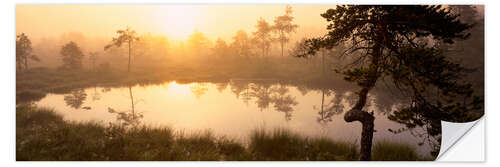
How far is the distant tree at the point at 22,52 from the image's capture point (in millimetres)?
4969

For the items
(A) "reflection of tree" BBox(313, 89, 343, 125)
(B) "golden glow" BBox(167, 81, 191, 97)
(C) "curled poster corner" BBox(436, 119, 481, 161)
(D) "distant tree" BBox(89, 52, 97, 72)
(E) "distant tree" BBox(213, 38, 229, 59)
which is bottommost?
(C) "curled poster corner" BBox(436, 119, 481, 161)

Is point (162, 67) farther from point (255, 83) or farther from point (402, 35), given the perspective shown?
point (402, 35)

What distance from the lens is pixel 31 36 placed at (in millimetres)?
5152

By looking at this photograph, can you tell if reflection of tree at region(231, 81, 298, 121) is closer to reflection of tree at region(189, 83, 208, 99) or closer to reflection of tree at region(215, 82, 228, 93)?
reflection of tree at region(215, 82, 228, 93)

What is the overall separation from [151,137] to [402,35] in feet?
Result: 13.8

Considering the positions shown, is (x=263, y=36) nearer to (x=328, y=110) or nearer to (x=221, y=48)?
(x=221, y=48)

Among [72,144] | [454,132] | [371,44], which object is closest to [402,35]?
[371,44]

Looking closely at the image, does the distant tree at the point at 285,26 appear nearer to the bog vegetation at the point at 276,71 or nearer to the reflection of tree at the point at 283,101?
the bog vegetation at the point at 276,71

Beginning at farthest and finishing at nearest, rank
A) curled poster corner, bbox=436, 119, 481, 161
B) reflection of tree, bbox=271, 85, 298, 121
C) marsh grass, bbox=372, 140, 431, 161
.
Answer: reflection of tree, bbox=271, 85, 298, 121 < marsh grass, bbox=372, 140, 431, 161 < curled poster corner, bbox=436, 119, 481, 161

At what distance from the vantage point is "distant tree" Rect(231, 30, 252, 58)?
5859 millimetres

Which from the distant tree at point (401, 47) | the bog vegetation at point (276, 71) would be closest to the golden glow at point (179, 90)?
the bog vegetation at point (276, 71)

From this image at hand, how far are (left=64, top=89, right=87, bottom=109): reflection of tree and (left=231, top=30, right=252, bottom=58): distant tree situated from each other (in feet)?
10.2

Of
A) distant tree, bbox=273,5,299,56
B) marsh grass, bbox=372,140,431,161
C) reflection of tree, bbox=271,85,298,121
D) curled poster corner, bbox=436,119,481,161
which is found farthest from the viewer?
reflection of tree, bbox=271,85,298,121

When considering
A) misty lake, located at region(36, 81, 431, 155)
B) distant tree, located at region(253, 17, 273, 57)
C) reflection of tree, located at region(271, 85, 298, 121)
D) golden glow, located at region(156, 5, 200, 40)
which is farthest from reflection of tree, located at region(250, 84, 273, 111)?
golden glow, located at region(156, 5, 200, 40)
